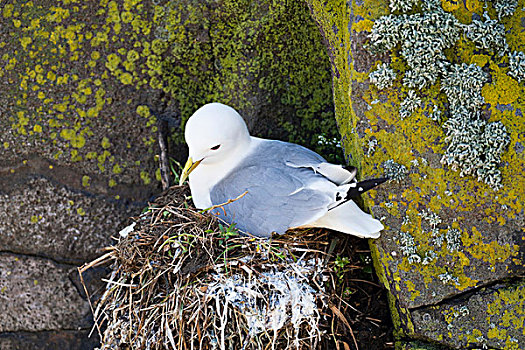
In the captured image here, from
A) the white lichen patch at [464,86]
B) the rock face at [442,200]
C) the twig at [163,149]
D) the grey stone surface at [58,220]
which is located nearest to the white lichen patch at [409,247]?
the rock face at [442,200]

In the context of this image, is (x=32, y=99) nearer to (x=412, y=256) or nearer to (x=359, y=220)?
(x=359, y=220)

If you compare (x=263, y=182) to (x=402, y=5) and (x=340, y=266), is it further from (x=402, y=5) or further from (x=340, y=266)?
(x=402, y=5)

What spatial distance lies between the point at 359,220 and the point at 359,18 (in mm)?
577

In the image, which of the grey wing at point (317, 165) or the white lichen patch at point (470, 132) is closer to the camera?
the white lichen patch at point (470, 132)

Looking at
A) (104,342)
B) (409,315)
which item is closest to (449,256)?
(409,315)

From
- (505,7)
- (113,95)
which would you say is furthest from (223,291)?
(505,7)

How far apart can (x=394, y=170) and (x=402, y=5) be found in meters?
0.46

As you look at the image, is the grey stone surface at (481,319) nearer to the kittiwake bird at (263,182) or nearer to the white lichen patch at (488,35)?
the kittiwake bird at (263,182)

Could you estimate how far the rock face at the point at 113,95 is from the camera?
7.09 ft

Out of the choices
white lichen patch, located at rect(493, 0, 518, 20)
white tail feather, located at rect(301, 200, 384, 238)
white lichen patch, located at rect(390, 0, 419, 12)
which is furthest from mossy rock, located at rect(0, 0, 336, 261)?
white lichen patch, located at rect(493, 0, 518, 20)

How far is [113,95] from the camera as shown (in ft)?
7.17

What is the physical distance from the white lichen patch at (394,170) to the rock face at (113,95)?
59 centimetres

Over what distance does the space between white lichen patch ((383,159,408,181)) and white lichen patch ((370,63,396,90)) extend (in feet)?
0.71

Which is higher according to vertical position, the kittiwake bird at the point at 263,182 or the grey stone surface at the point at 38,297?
the kittiwake bird at the point at 263,182
